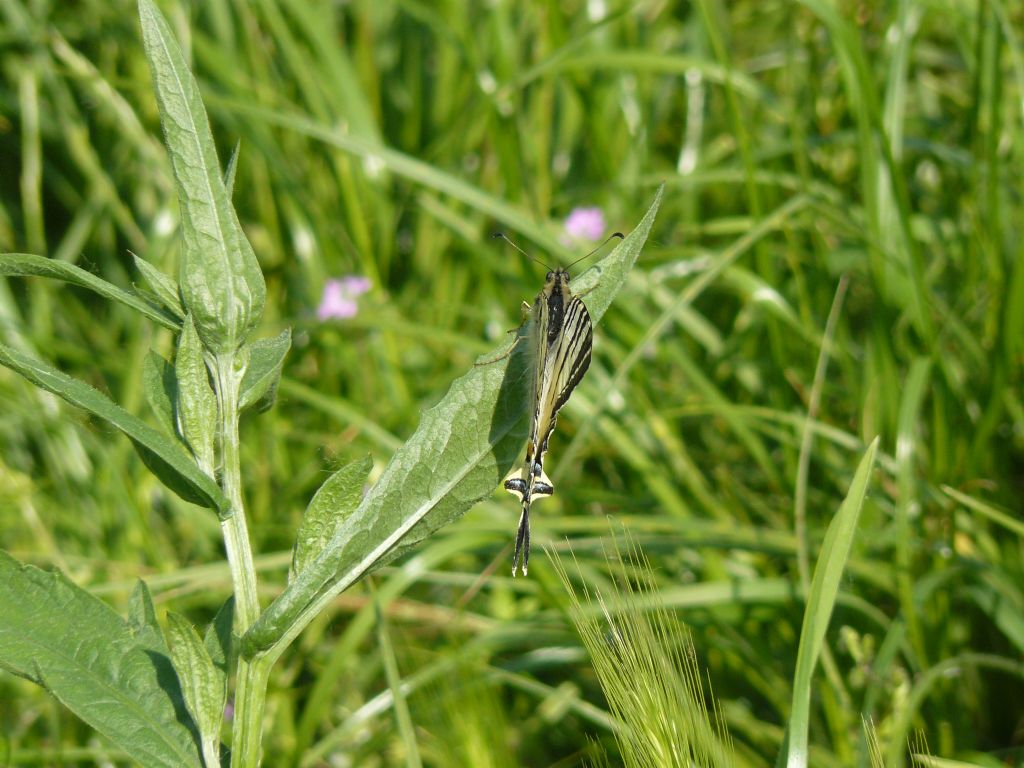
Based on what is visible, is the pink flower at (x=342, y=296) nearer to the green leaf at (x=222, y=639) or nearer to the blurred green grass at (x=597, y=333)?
the blurred green grass at (x=597, y=333)

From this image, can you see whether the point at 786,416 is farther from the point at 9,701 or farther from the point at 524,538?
the point at 9,701

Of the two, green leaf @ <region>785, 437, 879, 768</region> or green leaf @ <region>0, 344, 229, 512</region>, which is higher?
green leaf @ <region>0, 344, 229, 512</region>

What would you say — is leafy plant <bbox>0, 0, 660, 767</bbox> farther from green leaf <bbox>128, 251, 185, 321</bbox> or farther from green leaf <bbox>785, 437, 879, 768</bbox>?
green leaf <bbox>785, 437, 879, 768</bbox>

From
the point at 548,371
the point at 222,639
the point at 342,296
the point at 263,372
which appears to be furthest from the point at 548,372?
the point at 342,296

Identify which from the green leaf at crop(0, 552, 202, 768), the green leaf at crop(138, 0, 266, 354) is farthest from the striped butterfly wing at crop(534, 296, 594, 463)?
the green leaf at crop(0, 552, 202, 768)

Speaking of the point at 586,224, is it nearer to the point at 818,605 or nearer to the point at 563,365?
the point at 563,365

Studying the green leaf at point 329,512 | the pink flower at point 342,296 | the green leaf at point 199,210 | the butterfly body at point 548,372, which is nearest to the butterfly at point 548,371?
the butterfly body at point 548,372
